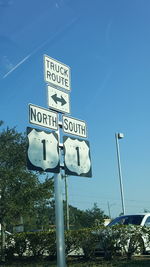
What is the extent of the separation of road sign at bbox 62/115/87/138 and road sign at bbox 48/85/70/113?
18cm

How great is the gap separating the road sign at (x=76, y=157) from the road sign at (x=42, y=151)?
0.70ft

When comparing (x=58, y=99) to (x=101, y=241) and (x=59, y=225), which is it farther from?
(x=101, y=241)

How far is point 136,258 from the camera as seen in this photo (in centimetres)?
1150

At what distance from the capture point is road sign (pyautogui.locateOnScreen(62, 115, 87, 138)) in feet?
20.9

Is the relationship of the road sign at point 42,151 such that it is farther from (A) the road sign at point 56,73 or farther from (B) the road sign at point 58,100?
(A) the road sign at point 56,73

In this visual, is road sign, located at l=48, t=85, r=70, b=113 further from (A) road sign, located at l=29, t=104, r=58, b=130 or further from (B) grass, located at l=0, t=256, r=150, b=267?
(B) grass, located at l=0, t=256, r=150, b=267

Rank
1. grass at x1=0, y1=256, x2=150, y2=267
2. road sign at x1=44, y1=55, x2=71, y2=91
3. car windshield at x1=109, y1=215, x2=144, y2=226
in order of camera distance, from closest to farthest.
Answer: road sign at x1=44, y1=55, x2=71, y2=91 → grass at x1=0, y1=256, x2=150, y2=267 → car windshield at x1=109, y1=215, x2=144, y2=226

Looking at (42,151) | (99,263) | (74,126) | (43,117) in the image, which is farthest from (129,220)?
(42,151)

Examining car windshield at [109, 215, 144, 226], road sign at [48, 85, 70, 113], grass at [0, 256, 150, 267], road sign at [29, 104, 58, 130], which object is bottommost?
grass at [0, 256, 150, 267]

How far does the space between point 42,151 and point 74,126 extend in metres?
1.08

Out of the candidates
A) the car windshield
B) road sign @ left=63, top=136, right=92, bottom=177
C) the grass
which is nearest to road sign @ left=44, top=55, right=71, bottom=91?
road sign @ left=63, top=136, right=92, bottom=177

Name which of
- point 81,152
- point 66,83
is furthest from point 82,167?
point 66,83

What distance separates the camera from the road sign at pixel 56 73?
6.46 metres

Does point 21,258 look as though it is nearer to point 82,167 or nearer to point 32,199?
point 32,199
